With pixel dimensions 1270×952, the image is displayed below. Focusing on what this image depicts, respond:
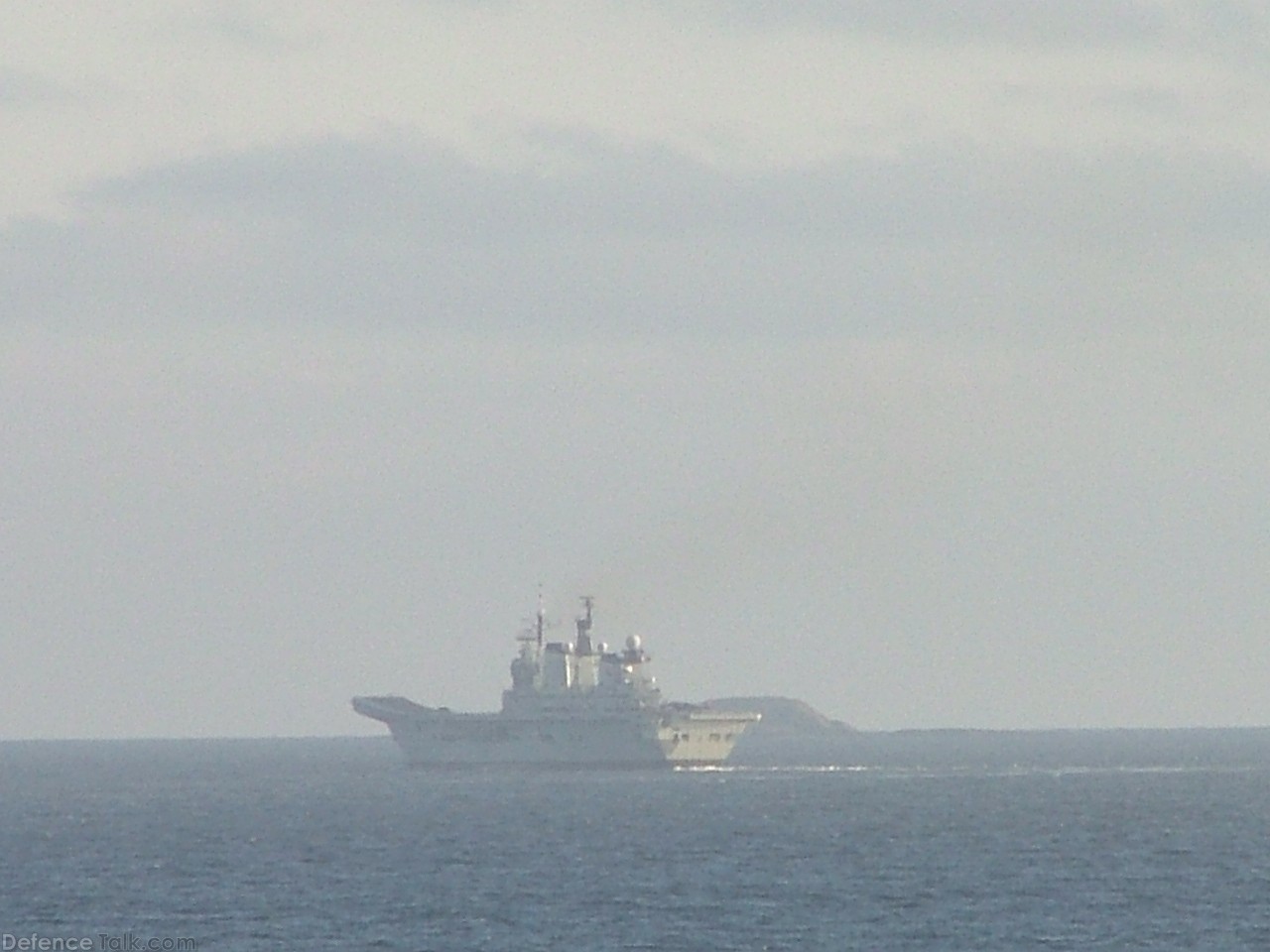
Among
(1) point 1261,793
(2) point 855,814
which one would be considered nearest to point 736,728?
(1) point 1261,793

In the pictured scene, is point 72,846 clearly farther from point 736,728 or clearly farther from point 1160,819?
point 736,728

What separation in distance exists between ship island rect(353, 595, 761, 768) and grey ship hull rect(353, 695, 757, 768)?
65 millimetres

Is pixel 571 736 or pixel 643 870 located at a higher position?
pixel 571 736

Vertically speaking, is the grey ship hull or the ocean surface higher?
the grey ship hull

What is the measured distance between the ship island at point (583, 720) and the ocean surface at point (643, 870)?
48.8 ft

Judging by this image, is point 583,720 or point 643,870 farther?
point 583,720

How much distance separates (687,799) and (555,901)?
5242 cm

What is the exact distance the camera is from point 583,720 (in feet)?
498

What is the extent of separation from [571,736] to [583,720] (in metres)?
1.92

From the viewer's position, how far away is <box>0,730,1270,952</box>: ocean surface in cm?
6212

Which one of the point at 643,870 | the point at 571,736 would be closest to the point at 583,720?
the point at 571,736

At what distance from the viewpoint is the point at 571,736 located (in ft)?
502

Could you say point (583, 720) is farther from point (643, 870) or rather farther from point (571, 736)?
point (643, 870)

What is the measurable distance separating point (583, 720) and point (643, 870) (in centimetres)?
7232
